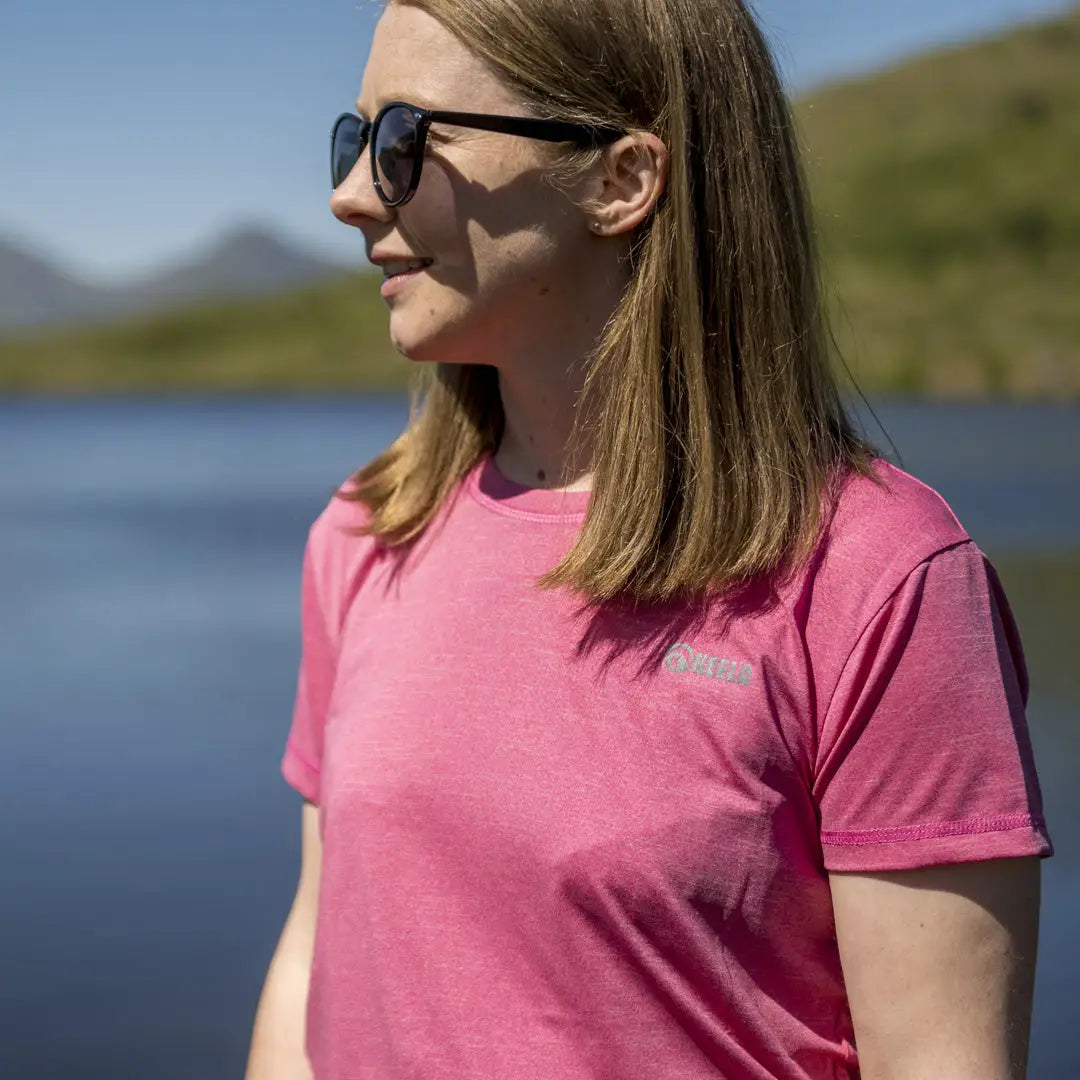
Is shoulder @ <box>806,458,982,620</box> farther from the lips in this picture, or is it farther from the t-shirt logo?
the lips

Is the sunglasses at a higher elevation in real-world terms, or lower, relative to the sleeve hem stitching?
higher

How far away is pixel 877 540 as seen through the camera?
1.71m

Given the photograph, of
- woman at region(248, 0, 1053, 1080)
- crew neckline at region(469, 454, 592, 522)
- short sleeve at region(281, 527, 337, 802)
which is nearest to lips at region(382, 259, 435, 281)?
woman at region(248, 0, 1053, 1080)

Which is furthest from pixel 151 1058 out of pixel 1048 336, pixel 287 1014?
pixel 1048 336

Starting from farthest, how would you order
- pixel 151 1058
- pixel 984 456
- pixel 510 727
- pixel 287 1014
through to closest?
1. pixel 984 456
2. pixel 151 1058
3. pixel 287 1014
4. pixel 510 727

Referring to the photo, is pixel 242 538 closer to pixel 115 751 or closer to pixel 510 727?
pixel 115 751

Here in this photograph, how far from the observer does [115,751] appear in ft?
26.8

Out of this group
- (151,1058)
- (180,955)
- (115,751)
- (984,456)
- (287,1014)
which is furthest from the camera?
(984,456)

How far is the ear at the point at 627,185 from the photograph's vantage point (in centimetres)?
193

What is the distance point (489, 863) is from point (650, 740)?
0.78ft

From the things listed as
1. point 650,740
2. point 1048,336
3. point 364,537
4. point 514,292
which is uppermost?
point 514,292

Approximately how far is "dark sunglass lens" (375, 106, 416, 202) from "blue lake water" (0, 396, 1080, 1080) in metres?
1.65

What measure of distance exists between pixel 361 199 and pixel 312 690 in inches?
28.6

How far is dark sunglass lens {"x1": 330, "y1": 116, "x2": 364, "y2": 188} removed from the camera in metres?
2.07
